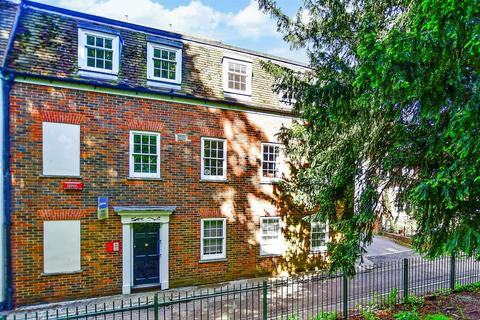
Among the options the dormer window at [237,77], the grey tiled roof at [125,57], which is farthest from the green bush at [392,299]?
the dormer window at [237,77]

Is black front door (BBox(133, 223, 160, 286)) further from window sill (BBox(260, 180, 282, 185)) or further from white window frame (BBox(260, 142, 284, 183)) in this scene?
white window frame (BBox(260, 142, 284, 183))

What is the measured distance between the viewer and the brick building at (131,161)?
9297 mm

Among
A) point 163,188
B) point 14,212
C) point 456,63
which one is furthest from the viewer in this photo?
point 163,188

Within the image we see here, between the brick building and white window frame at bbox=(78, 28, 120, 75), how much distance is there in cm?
4

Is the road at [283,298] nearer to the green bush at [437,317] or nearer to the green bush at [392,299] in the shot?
the green bush at [392,299]

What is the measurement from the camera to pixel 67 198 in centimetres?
970

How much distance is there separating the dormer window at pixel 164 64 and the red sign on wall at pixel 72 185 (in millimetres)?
4290

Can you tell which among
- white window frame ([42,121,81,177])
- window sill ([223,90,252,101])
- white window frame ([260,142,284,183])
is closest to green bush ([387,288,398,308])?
white window frame ([260,142,284,183])

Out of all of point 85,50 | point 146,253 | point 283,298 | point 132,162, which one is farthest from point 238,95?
point 283,298

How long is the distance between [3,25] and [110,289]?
913 centimetres

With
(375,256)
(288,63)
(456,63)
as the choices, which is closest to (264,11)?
(288,63)

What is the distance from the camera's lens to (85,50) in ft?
33.7

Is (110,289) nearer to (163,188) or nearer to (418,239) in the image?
(163,188)

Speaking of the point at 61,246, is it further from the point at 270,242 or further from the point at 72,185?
the point at 270,242
